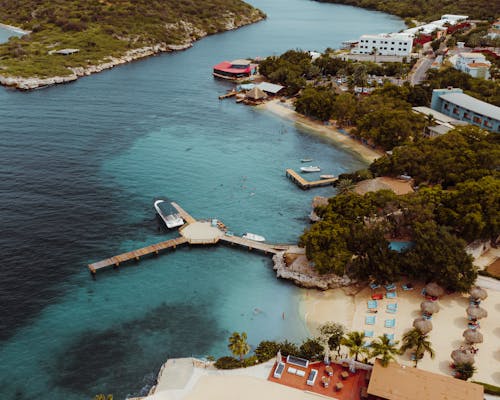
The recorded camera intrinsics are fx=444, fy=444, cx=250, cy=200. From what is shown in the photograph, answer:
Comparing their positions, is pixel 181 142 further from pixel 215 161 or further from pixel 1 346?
pixel 1 346

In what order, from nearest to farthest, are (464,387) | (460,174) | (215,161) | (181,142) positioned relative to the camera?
A: (464,387) < (460,174) < (215,161) < (181,142)

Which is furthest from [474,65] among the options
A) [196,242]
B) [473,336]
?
[473,336]

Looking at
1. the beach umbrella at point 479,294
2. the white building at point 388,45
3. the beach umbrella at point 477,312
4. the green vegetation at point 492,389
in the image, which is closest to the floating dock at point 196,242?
the beach umbrella at point 479,294

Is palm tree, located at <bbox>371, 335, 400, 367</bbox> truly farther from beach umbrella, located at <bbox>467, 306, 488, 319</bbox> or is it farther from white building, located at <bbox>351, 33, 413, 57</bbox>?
white building, located at <bbox>351, 33, 413, 57</bbox>

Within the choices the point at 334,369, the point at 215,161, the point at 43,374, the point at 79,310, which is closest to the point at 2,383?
the point at 43,374

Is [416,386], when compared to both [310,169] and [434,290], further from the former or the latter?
[310,169]
